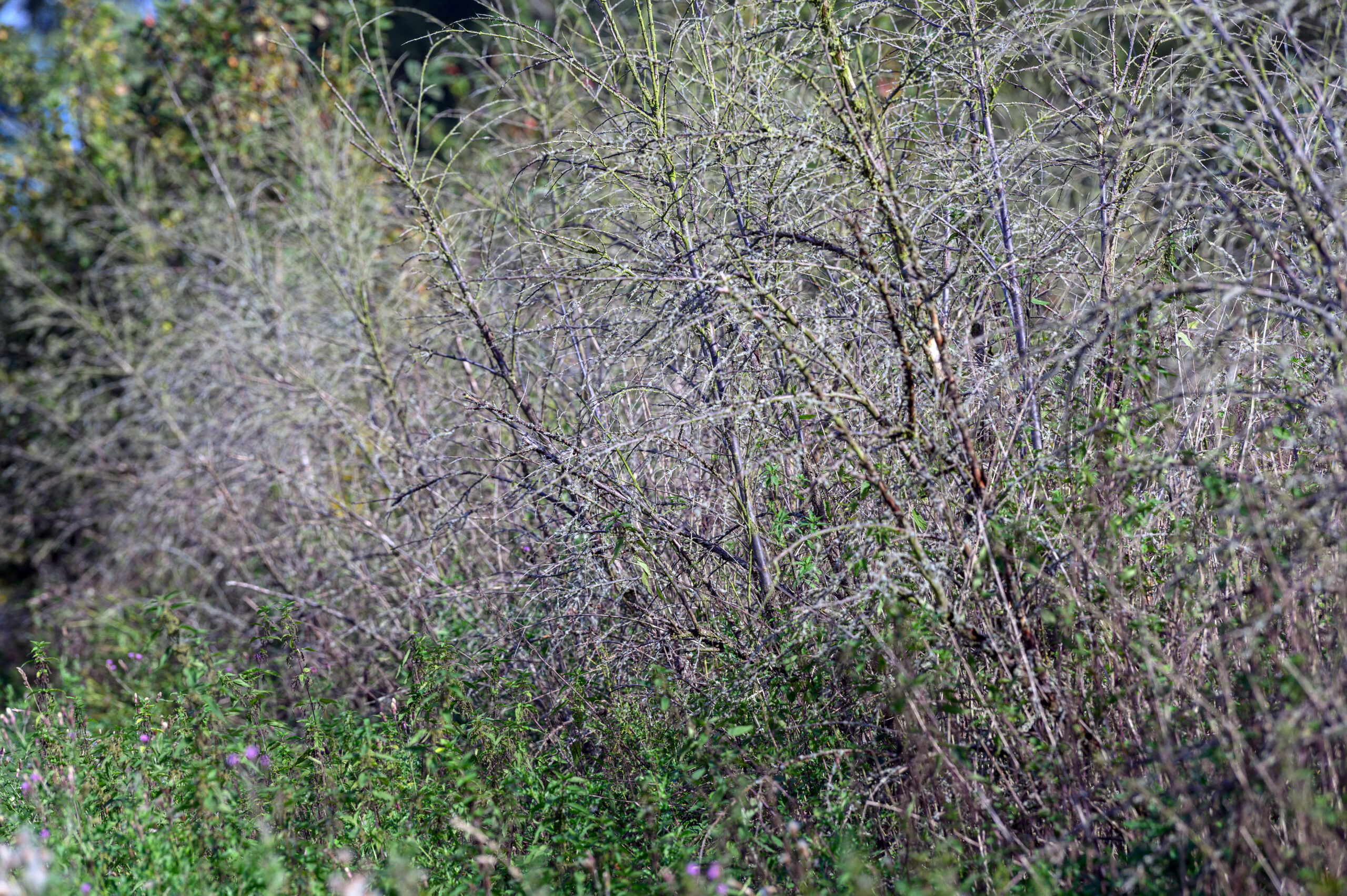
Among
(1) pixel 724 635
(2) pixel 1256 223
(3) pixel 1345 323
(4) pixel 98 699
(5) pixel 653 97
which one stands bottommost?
(4) pixel 98 699

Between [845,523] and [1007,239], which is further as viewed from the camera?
[1007,239]

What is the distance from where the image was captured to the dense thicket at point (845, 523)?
2645 mm

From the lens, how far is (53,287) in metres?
9.66

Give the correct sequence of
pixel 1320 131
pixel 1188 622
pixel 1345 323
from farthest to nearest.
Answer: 1. pixel 1320 131
2. pixel 1188 622
3. pixel 1345 323

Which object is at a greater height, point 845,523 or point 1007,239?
point 1007,239

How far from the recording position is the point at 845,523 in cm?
337

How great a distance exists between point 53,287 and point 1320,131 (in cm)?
976

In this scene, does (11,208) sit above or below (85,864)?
above

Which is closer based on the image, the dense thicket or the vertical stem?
the dense thicket

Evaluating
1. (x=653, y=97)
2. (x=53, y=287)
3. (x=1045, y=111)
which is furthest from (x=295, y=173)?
(x=1045, y=111)

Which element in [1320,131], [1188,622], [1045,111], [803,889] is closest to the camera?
[803,889]

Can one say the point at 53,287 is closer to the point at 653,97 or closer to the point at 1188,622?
the point at 653,97

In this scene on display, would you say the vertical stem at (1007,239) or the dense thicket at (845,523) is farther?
the vertical stem at (1007,239)

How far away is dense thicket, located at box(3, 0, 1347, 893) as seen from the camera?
104 inches
